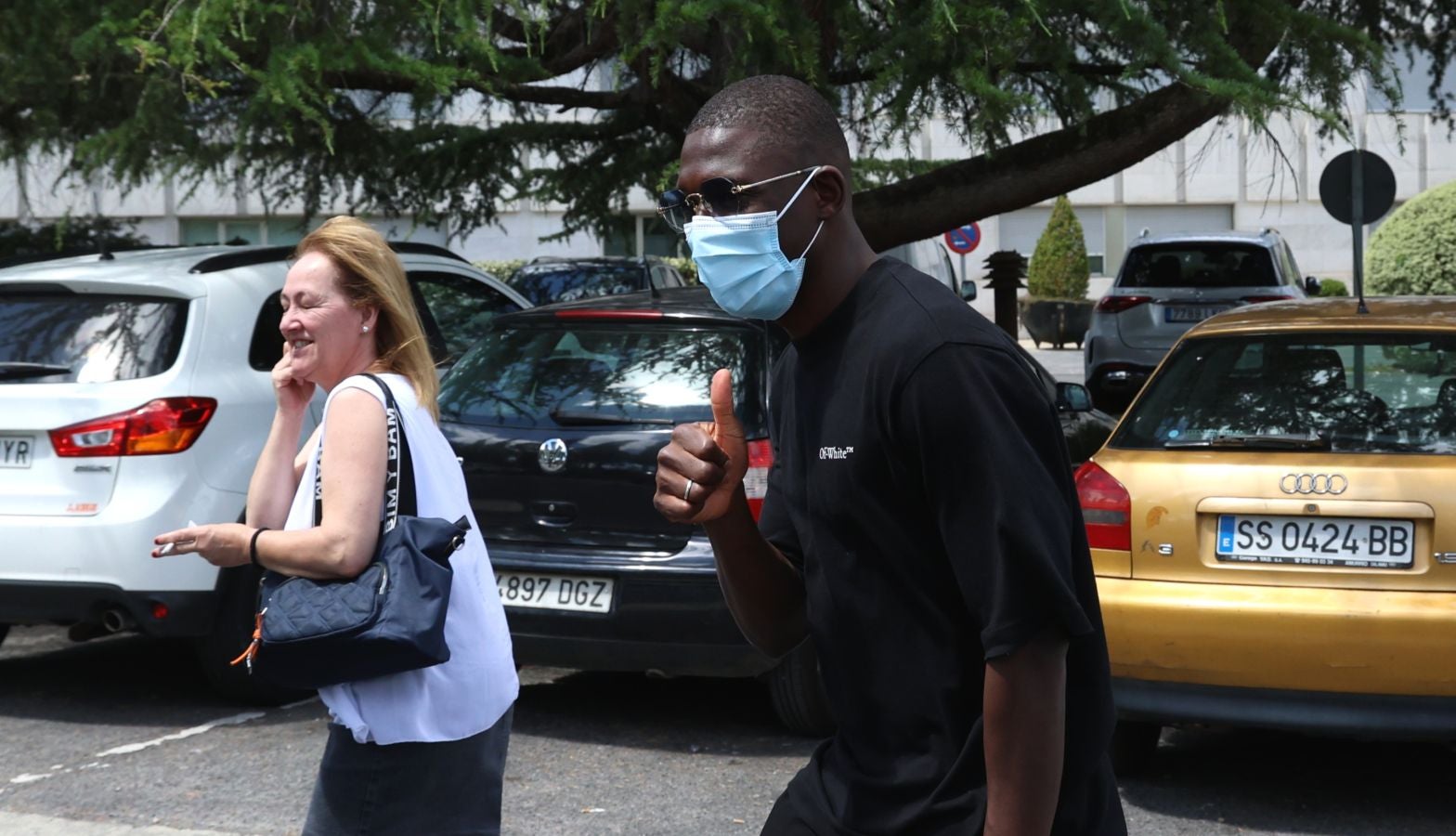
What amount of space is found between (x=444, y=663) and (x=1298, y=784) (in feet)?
12.2

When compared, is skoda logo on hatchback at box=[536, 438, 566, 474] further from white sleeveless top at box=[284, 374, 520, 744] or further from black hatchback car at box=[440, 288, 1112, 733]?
white sleeveless top at box=[284, 374, 520, 744]

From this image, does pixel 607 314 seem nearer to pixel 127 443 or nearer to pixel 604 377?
pixel 604 377

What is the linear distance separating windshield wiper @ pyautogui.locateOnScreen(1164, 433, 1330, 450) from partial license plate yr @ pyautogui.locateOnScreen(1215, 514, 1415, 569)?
0.78 feet

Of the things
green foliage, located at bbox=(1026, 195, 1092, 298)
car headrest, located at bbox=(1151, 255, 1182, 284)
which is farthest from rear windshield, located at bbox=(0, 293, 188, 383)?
green foliage, located at bbox=(1026, 195, 1092, 298)

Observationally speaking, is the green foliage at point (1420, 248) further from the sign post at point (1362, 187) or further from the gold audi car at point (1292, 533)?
the gold audi car at point (1292, 533)

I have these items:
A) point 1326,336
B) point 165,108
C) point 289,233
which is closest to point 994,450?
point 1326,336

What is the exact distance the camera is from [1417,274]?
24484mm

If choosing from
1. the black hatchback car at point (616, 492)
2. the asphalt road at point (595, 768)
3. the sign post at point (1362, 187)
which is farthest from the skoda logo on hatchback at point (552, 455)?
the sign post at point (1362, 187)

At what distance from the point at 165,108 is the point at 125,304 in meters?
2.50

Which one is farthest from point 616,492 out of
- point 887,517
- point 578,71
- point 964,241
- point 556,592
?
point 964,241

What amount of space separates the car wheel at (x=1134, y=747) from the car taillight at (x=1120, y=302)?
35.4 feet

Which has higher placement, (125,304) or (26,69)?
(26,69)

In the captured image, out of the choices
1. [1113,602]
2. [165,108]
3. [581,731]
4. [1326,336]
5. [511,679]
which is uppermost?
[165,108]

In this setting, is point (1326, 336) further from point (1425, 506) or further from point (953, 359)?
point (953, 359)
